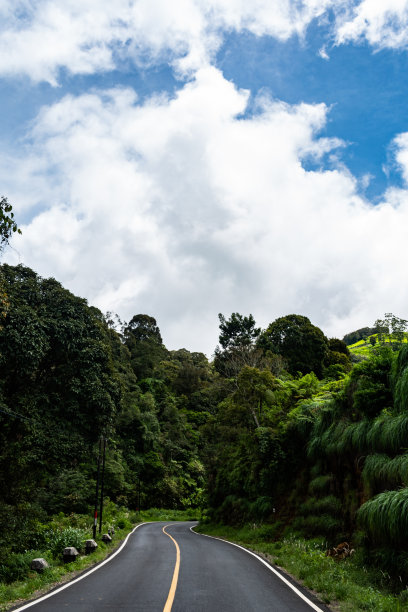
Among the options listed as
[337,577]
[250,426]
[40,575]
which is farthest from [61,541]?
[250,426]

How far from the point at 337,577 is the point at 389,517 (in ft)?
6.68

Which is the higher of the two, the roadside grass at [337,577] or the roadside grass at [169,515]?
the roadside grass at [337,577]

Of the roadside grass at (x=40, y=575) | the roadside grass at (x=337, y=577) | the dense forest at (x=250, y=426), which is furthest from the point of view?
the dense forest at (x=250, y=426)

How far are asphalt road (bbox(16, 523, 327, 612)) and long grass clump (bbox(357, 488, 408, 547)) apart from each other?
6.54 ft

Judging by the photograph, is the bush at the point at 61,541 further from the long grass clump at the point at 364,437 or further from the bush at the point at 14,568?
the long grass clump at the point at 364,437

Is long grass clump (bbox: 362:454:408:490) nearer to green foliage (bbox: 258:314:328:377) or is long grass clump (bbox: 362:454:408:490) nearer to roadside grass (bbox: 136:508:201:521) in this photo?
green foliage (bbox: 258:314:328:377)

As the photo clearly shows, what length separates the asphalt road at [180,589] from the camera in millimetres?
7086

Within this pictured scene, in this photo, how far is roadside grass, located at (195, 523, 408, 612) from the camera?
6953mm

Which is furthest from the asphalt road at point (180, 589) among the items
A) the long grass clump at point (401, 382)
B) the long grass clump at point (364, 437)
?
the long grass clump at point (401, 382)

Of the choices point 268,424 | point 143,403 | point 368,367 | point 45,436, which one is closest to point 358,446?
point 368,367

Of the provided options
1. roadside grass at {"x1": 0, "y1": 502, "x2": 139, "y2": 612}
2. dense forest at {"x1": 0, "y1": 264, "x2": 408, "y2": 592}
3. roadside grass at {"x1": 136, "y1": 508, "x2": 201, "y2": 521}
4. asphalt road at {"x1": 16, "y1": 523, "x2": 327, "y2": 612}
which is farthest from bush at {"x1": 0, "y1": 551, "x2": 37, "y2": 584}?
roadside grass at {"x1": 136, "y1": 508, "x2": 201, "y2": 521}

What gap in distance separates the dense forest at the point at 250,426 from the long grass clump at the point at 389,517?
0.03 meters

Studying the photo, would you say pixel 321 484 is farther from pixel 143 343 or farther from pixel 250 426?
pixel 143 343

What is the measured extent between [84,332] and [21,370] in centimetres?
458
